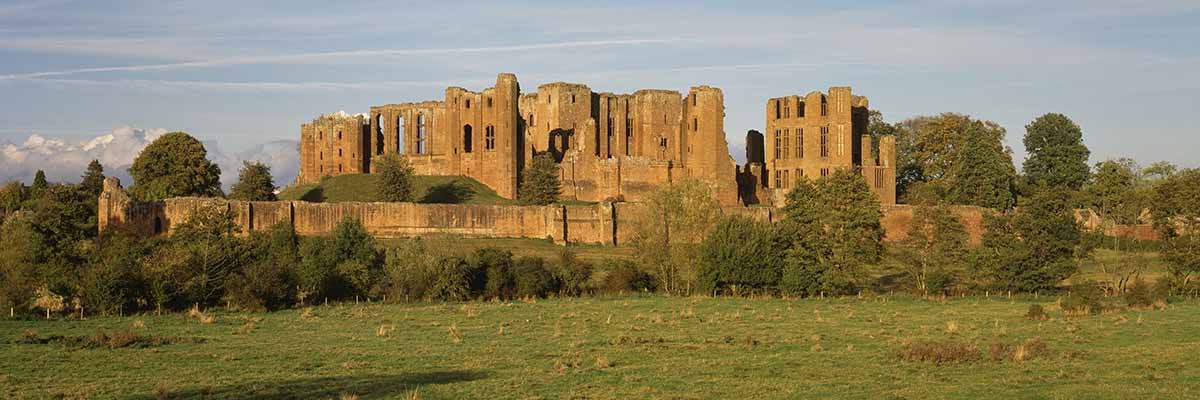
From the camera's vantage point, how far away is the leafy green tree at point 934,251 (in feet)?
172

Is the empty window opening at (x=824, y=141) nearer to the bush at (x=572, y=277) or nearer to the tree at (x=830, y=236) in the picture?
the tree at (x=830, y=236)

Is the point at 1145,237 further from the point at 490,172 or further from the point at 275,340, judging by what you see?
the point at 275,340

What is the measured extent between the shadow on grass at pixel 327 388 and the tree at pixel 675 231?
27.6 meters

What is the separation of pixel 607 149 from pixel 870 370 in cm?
6718

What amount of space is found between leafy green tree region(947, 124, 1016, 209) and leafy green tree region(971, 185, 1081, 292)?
103 feet

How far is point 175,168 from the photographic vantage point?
261 feet

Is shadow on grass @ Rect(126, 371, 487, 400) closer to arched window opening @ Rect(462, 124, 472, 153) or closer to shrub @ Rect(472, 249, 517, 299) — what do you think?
shrub @ Rect(472, 249, 517, 299)

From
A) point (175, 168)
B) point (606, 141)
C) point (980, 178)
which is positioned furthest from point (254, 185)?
point (980, 178)

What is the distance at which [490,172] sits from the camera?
89000 mm

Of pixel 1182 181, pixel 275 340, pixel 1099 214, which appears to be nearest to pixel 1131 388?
pixel 275 340

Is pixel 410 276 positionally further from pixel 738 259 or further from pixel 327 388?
pixel 327 388

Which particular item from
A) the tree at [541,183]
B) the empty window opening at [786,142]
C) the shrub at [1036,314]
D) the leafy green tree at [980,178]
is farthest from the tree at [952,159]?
the shrub at [1036,314]

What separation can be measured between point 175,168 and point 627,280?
36478mm

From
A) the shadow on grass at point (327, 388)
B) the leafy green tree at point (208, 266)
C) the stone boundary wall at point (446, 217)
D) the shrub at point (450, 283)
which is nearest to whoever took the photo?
the shadow on grass at point (327, 388)
